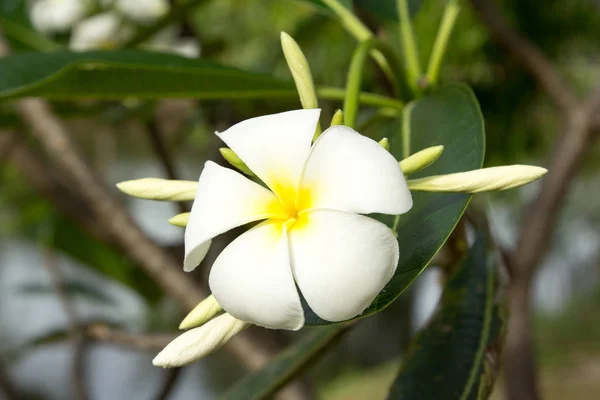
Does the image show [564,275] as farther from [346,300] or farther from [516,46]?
[346,300]

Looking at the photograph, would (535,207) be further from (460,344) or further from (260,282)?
(260,282)

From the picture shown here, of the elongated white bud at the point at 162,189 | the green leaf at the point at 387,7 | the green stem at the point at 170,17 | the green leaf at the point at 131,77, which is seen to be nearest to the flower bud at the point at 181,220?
the elongated white bud at the point at 162,189

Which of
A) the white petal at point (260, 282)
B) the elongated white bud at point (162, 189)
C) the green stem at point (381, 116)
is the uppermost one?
the elongated white bud at point (162, 189)

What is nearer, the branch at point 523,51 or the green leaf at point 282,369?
the green leaf at point 282,369

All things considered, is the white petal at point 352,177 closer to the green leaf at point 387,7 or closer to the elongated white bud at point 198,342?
the elongated white bud at point 198,342

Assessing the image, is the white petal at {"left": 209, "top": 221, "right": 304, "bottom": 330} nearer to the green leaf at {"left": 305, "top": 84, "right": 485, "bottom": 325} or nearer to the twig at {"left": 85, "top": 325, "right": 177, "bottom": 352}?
the green leaf at {"left": 305, "top": 84, "right": 485, "bottom": 325}

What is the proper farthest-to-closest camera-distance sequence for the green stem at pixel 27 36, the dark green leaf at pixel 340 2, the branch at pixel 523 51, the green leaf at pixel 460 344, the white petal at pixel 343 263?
the branch at pixel 523 51 → the green stem at pixel 27 36 → the dark green leaf at pixel 340 2 → the green leaf at pixel 460 344 → the white petal at pixel 343 263

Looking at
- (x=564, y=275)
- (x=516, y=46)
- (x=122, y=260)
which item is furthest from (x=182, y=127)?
(x=564, y=275)

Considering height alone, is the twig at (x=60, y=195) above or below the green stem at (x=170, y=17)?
below

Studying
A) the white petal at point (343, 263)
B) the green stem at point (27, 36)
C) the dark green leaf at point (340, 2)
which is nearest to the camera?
the white petal at point (343, 263)
